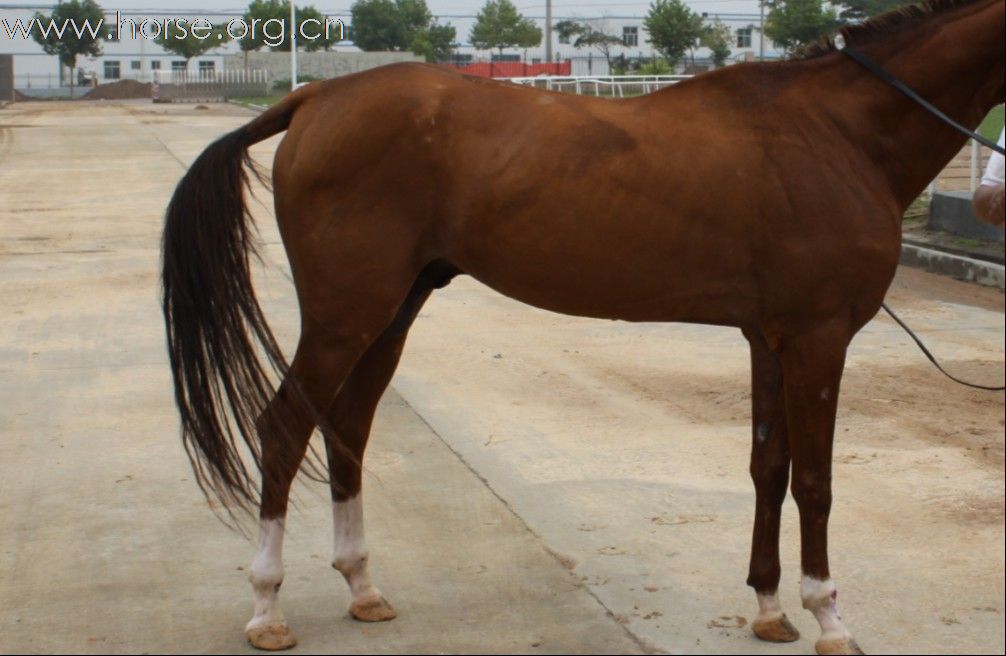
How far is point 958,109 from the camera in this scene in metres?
3.54

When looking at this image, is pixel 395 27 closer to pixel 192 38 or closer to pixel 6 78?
pixel 192 38

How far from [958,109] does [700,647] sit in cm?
169

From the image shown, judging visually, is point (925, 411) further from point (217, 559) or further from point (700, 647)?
point (217, 559)

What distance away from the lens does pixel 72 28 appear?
5975 cm

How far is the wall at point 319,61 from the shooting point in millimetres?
57094

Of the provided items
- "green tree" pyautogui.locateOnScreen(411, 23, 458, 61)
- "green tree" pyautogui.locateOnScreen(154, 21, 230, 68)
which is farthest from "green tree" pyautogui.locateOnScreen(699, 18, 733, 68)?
"green tree" pyautogui.locateOnScreen(154, 21, 230, 68)

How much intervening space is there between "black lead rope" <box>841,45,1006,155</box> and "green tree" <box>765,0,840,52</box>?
36667 mm

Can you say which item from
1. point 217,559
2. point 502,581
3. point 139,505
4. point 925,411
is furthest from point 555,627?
point 925,411

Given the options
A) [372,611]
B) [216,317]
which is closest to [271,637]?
[372,611]

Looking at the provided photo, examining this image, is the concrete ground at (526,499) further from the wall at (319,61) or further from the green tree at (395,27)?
the green tree at (395,27)

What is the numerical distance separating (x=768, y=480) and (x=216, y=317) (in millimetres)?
1739

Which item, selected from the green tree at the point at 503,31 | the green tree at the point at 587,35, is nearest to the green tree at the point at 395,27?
the green tree at the point at 503,31

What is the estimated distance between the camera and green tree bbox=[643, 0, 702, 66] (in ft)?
180

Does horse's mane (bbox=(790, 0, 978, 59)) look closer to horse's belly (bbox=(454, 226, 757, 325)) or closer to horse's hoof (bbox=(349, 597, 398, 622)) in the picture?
horse's belly (bbox=(454, 226, 757, 325))
